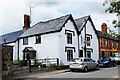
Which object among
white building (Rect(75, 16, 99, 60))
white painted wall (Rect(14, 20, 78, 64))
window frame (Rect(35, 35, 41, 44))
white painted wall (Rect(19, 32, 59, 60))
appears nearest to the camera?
white painted wall (Rect(14, 20, 78, 64))

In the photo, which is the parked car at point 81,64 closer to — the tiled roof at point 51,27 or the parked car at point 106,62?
the parked car at point 106,62

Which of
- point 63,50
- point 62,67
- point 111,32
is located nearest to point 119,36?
point 111,32

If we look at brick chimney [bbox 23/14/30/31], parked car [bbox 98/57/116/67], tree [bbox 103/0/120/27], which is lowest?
parked car [bbox 98/57/116/67]

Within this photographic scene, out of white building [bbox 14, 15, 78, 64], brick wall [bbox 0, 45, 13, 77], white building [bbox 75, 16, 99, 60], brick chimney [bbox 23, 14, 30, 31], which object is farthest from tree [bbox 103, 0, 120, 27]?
brick chimney [bbox 23, 14, 30, 31]

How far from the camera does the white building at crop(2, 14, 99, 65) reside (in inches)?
1209

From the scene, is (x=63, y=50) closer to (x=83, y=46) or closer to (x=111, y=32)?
(x=83, y=46)

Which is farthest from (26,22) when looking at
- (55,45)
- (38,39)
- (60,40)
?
(60,40)

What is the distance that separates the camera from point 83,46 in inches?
1367

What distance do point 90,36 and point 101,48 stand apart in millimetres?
6883

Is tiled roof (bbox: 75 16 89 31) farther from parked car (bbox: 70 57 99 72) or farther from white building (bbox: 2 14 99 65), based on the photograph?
parked car (bbox: 70 57 99 72)

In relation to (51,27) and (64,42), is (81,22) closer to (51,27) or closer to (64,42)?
(51,27)

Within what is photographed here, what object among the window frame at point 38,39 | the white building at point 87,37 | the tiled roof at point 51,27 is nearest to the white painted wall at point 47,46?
the window frame at point 38,39

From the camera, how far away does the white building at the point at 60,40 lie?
30.7m

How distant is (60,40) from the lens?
30.4 meters
